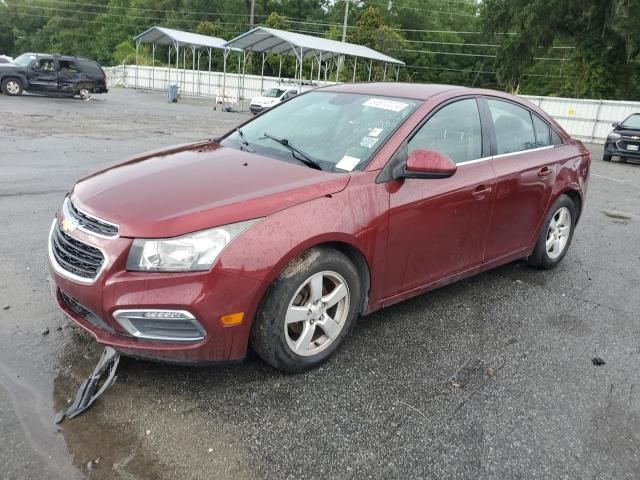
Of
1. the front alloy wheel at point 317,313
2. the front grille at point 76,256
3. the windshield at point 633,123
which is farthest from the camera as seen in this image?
the windshield at point 633,123

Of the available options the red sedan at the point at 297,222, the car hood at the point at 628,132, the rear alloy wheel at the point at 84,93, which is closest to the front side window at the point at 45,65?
the rear alloy wheel at the point at 84,93

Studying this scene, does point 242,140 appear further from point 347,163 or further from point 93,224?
point 93,224

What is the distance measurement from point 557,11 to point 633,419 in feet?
119

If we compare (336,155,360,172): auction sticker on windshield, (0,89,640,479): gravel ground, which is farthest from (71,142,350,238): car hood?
(0,89,640,479): gravel ground

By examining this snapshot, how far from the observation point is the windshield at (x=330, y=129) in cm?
338

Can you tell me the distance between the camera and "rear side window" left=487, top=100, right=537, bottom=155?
4233 millimetres

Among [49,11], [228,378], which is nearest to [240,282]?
[228,378]

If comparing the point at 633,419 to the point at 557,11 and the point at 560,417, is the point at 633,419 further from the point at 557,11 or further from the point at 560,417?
the point at 557,11

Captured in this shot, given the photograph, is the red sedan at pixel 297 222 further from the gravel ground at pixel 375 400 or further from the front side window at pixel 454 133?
the gravel ground at pixel 375 400

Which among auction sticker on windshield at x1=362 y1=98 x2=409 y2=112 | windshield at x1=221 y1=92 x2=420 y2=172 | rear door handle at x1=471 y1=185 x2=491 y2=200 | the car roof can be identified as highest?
the car roof

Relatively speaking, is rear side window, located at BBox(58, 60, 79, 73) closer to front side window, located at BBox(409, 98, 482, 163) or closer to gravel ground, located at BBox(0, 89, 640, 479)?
gravel ground, located at BBox(0, 89, 640, 479)

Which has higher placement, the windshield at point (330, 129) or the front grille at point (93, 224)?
the windshield at point (330, 129)

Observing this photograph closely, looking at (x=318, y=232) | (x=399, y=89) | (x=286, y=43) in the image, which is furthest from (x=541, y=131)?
(x=286, y=43)

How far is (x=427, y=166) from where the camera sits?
3221mm
